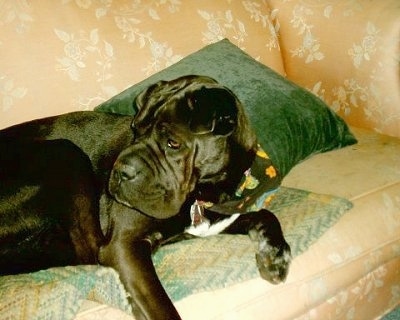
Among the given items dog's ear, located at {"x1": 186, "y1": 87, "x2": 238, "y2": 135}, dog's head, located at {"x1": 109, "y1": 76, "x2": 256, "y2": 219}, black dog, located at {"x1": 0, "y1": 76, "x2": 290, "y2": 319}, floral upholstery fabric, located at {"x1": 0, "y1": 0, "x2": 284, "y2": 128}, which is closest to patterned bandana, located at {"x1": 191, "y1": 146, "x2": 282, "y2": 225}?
black dog, located at {"x1": 0, "y1": 76, "x2": 290, "y2": 319}

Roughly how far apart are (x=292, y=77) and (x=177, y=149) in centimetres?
135

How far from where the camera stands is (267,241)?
1702 mm

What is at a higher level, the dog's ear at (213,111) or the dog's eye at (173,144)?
the dog's ear at (213,111)

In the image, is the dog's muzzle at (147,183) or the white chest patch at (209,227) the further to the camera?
the white chest patch at (209,227)

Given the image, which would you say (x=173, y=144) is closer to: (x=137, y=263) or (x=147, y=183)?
(x=147, y=183)

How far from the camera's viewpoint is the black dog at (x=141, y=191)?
158 cm

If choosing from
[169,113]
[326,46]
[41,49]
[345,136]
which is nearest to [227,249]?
[169,113]

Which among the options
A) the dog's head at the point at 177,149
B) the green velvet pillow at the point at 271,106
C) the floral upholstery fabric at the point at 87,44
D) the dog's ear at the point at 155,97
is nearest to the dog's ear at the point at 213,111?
the dog's head at the point at 177,149

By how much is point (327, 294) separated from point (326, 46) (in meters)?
1.44

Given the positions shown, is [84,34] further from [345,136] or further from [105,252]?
[345,136]

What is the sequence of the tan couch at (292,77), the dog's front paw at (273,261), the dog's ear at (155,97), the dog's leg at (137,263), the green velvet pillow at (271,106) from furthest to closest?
the green velvet pillow at (271,106) < the dog's ear at (155,97) < the tan couch at (292,77) < the dog's front paw at (273,261) < the dog's leg at (137,263)

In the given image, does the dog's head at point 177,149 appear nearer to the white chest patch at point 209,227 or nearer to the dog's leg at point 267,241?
the white chest patch at point 209,227

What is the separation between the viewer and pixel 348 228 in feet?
5.68

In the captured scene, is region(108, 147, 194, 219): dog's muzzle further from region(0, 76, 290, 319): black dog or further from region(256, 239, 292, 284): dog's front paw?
region(256, 239, 292, 284): dog's front paw
